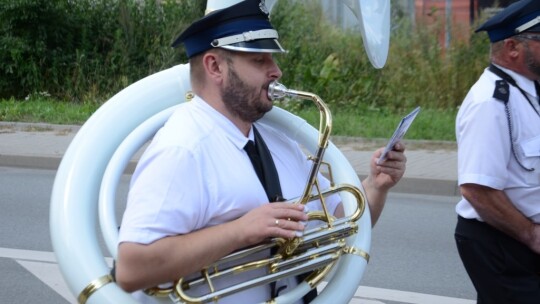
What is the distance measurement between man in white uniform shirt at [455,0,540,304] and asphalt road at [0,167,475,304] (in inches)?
100

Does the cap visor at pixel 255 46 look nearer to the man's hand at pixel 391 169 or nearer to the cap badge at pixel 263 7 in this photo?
the cap badge at pixel 263 7

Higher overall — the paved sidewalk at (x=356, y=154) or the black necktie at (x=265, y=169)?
the black necktie at (x=265, y=169)

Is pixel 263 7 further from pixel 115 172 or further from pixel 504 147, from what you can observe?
pixel 504 147

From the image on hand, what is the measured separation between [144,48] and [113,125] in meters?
14.0

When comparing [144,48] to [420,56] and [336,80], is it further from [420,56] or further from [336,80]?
[420,56]

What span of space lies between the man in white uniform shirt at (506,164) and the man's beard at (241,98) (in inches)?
41.9

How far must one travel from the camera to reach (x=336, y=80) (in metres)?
14.7

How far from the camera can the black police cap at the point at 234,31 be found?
2.35m

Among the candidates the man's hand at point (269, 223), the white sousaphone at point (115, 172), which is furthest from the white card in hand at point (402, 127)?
the man's hand at point (269, 223)

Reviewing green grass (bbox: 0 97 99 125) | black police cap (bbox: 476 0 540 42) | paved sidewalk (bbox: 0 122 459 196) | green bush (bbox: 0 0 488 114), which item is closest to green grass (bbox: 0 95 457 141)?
green grass (bbox: 0 97 99 125)

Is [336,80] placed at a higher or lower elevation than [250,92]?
lower

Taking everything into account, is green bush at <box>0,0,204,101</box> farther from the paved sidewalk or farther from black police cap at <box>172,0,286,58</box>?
black police cap at <box>172,0,286,58</box>

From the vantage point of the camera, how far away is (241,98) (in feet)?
7.75

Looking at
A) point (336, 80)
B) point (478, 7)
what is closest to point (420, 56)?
point (336, 80)
